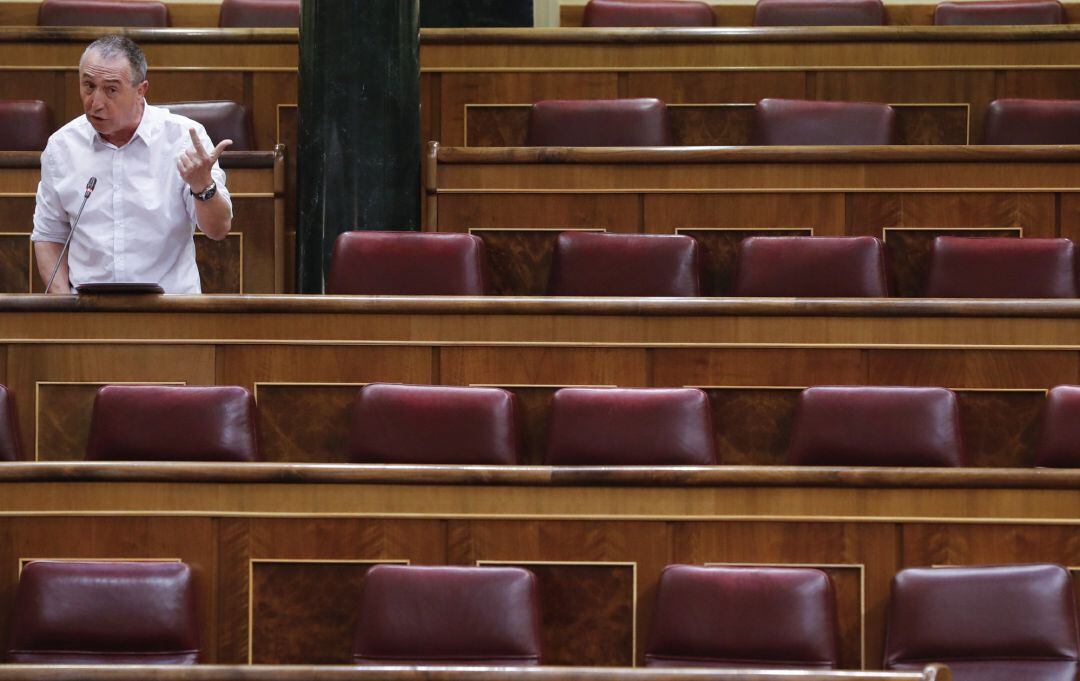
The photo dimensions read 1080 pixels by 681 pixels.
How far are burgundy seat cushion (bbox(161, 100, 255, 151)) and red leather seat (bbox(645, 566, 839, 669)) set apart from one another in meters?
0.59

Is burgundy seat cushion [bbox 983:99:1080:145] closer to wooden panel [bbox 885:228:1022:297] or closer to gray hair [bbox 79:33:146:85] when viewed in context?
wooden panel [bbox 885:228:1022:297]

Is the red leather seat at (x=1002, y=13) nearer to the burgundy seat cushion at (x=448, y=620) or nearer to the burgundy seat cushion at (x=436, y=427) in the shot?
the burgundy seat cushion at (x=436, y=427)

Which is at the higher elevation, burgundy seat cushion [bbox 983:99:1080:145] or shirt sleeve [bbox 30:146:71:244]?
burgundy seat cushion [bbox 983:99:1080:145]

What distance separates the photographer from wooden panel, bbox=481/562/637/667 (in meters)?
0.65

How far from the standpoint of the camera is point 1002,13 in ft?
4.37

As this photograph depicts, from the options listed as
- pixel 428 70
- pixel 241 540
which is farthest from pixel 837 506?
pixel 428 70

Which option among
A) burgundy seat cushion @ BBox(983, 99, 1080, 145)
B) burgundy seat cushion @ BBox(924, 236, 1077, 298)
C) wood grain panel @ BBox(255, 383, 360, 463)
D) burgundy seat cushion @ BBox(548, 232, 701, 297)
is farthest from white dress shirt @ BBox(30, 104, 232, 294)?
burgundy seat cushion @ BBox(983, 99, 1080, 145)

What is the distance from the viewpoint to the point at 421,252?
0.88 metres

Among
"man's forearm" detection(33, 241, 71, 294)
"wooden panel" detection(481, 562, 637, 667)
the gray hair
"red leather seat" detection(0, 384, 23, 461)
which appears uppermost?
the gray hair

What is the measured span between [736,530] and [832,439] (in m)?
0.09

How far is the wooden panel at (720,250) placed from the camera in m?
0.98

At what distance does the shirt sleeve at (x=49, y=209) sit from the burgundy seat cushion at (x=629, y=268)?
0.95 ft

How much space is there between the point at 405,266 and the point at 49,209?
0.67 feet

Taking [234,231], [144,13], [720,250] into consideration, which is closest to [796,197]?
[720,250]
